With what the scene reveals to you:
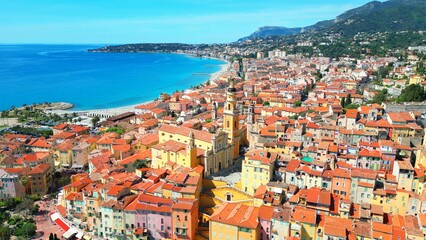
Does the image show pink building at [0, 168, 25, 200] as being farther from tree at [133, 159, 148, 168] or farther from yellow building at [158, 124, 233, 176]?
yellow building at [158, 124, 233, 176]

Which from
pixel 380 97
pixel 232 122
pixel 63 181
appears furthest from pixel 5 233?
pixel 380 97

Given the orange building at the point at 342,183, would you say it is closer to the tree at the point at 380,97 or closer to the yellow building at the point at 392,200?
the yellow building at the point at 392,200

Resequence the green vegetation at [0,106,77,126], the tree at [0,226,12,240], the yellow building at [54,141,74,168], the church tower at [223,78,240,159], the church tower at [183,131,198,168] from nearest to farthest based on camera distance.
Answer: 1. the tree at [0,226,12,240]
2. the church tower at [183,131,198,168]
3. the church tower at [223,78,240,159]
4. the yellow building at [54,141,74,168]
5. the green vegetation at [0,106,77,126]

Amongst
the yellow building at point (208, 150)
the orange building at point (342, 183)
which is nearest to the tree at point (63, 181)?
the yellow building at point (208, 150)

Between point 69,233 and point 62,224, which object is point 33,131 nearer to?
point 62,224

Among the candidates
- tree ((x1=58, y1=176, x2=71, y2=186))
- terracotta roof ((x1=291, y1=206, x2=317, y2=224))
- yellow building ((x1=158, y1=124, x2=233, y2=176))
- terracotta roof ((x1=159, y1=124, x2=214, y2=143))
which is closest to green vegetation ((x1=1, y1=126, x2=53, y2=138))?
tree ((x1=58, y1=176, x2=71, y2=186))

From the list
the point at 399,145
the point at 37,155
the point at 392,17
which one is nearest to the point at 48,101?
the point at 37,155

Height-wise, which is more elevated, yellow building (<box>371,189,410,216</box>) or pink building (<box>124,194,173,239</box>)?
yellow building (<box>371,189,410,216</box>)

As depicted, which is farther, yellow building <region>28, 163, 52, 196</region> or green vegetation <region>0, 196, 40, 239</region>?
yellow building <region>28, 163, 52, 196</region>
